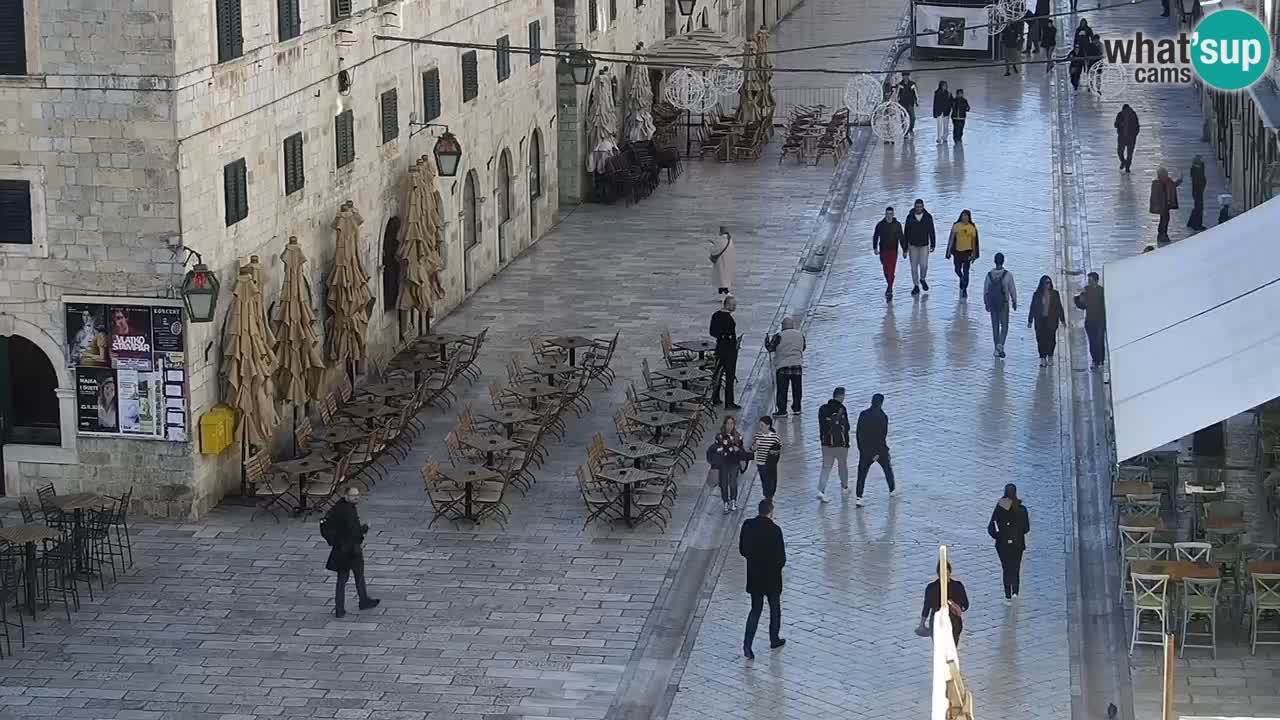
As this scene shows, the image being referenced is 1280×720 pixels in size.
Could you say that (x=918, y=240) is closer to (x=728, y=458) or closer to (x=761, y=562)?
(x=728, y=458)

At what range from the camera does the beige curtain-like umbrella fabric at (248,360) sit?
81.0 feet

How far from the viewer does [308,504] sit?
25.0m

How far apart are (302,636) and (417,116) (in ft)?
40.4

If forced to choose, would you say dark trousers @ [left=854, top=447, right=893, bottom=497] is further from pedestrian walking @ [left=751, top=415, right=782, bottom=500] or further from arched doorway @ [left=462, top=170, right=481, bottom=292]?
arched doorway @ [left=462, top=170, right=481, bottom=292]

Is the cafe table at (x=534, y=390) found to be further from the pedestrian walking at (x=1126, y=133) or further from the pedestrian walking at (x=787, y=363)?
the pedestrian walking at (x=1126, y=133)

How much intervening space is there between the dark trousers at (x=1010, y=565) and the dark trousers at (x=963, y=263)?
473 inches

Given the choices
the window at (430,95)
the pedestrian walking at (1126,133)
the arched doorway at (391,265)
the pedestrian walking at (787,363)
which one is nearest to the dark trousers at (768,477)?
the pedestrian walking at (787,363)

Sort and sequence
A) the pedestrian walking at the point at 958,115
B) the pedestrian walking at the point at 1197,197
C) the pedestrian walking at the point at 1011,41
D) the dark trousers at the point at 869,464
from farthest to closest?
the pedestrian walking at the point at 1011,41
the pedestrian walking at the point at 958,115
the pedestrian walking at the point at 1197,197
the dark trousers at the point at 869,464

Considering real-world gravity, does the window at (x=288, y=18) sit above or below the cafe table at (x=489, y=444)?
above

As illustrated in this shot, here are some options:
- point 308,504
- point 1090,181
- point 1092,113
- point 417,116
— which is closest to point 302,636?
point 308,504

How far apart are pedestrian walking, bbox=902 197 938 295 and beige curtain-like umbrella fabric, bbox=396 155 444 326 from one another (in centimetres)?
721

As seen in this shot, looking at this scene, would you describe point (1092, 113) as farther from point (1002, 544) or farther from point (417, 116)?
point (1002, 544)

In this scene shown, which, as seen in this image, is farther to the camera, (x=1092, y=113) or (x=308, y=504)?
(x=1092, y=113)

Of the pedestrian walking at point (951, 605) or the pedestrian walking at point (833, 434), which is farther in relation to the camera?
the pedestrian walking at point (833, 434)
